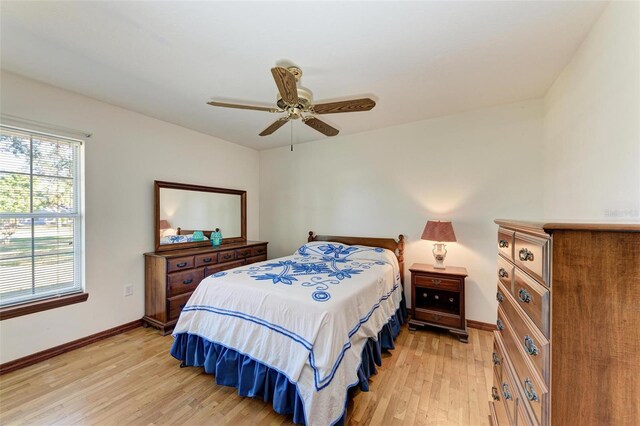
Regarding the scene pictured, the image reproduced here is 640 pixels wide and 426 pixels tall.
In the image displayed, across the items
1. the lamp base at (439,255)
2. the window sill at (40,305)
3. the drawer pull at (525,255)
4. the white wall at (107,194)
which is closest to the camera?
the drawer pull at (525,255)

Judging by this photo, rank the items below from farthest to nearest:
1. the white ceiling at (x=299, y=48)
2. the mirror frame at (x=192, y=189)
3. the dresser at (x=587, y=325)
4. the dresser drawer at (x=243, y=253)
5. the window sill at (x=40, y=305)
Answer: the dresser drawer at (x=243, y=253) < the mirror frame at (x=192, y=189) < the window sill at (x=40, y=305) < the white ceiling at (x=299, y=48) < the dresser at (x=587, y=325)

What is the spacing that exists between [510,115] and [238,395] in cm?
380

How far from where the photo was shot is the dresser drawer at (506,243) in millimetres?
1265

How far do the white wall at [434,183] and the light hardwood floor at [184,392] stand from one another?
1.19 metres

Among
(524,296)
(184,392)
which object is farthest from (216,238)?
(524,296)

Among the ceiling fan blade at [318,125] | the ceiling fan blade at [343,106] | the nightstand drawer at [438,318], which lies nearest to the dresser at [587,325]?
the ceiling fan blade at [343,106]

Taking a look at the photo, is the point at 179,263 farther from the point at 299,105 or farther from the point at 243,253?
the point at 299,105

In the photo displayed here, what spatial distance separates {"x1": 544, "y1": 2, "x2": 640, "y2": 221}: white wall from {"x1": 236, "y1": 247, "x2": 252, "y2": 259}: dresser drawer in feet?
12.1

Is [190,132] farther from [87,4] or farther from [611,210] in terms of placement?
[611,210]

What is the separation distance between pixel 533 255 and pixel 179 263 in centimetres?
324

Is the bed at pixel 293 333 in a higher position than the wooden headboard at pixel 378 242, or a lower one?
lower

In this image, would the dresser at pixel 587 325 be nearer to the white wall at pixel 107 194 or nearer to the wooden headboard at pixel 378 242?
the wooden headboard at pixel 378 242

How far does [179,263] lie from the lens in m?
2.99

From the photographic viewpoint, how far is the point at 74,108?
101 inches
